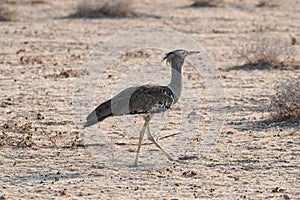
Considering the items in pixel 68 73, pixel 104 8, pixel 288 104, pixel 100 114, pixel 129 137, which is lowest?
pixel 104 8

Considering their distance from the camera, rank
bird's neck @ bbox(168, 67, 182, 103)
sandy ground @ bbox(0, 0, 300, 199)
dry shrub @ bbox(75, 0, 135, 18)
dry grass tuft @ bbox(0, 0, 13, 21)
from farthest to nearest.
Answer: dry shrub @ bbox(75, 0, 135, 18) < dry grass tuft @ bbox(0, 0, 13, 21) < bird's neck @ bbox(168, 67, 182, 103) < sandy ground @ bbox(0, 0, 300, 199)

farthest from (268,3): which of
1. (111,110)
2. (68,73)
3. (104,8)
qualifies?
(111,110)

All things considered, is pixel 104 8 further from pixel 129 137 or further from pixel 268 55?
pixel 129 137

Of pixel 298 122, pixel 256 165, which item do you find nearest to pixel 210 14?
pixel 298 122

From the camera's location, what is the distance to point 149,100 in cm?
738

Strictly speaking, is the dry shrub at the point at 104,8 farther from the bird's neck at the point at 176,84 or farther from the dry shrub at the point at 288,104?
the bird's neck at the point at 176,84

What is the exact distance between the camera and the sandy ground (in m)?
6.82

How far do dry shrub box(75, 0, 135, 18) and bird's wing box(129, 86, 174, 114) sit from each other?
14157 millimetres

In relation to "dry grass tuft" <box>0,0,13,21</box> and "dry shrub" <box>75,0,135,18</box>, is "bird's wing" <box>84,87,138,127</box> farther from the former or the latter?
"dry shrub" <box>75,0,135,18</box>

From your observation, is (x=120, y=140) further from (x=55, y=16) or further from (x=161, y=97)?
(x=55, y=16)

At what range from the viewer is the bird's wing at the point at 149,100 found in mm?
7359

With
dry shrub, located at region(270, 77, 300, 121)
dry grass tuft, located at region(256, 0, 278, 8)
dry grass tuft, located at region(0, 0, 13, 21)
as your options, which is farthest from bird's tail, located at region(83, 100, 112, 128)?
dry grass tuft, located at region(256, 0, 278, 8)

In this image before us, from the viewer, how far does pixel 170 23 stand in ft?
68.2

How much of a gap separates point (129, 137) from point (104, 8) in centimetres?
1317
